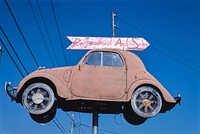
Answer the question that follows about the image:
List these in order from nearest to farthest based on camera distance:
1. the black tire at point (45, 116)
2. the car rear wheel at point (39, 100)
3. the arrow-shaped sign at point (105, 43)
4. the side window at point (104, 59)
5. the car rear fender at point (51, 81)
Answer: the car rear wheel at point (39, 100) → the car rear fender at point (51, 81) → the black tire at point (45, 116) → the arrow-shaped sign at point (105, 43) → the side window at point (104, 59)

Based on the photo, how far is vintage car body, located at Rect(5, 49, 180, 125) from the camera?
6090 millimetres

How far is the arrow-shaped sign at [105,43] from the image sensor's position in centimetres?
652

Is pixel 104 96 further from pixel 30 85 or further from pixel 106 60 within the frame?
pixel 30 85

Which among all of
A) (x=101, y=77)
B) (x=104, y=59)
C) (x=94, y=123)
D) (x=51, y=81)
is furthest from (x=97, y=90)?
(x=51, y=81)

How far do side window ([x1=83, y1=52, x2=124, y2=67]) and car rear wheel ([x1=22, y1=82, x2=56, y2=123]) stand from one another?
3.36 feet

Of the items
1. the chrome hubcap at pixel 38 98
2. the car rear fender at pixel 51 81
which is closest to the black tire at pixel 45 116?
the chrome hubcap at pixel 38 98

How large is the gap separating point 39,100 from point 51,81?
45 centimetres

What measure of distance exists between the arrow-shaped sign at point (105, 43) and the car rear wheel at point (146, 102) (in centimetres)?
86

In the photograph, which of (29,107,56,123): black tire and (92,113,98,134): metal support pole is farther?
(29,107,56,123): black tire

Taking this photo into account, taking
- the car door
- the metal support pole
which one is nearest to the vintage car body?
the car door

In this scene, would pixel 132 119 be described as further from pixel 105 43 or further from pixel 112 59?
pixel 105 43

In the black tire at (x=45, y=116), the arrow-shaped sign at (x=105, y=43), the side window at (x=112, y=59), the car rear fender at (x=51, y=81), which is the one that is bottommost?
the black tire at (x=45, y=116)

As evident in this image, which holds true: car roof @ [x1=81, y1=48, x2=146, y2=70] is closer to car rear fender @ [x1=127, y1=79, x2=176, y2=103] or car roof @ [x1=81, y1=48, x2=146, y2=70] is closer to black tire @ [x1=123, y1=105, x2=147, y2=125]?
car rear fender @ [x1=127, y1=79, x2=176, y2=103]

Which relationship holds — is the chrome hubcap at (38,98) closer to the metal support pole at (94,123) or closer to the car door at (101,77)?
the car door at (101,77)
